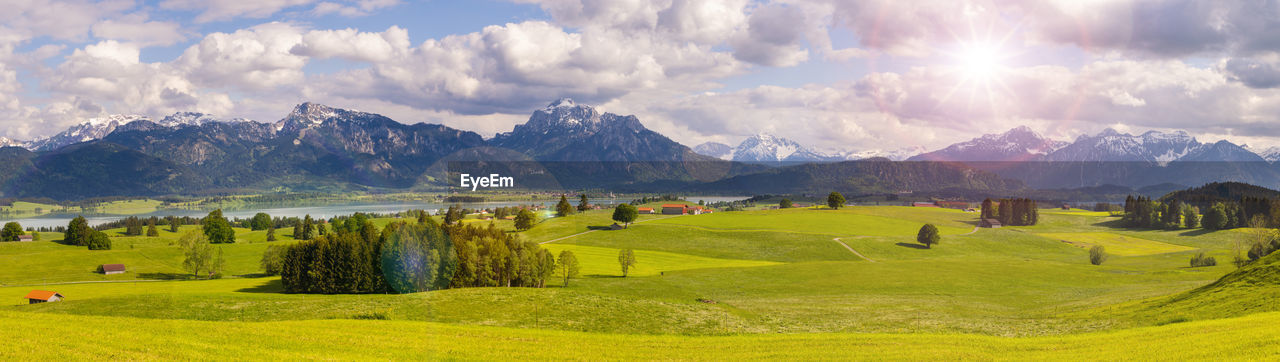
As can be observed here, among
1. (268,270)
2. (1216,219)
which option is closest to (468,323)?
(268,270)

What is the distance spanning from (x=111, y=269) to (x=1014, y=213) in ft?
670

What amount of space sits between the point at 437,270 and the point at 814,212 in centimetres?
12907

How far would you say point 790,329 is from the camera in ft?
131

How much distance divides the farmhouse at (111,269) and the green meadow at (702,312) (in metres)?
2.11

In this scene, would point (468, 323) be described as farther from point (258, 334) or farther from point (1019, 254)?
point (1019, 254)

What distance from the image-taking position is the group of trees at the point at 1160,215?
6171 inches

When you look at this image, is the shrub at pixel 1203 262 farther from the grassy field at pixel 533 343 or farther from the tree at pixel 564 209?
the tree at pixel 564 209

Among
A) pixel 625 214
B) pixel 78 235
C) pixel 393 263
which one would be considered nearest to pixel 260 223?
pixel 78 235

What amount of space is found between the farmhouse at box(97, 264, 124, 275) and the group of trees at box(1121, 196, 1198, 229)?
223 meters

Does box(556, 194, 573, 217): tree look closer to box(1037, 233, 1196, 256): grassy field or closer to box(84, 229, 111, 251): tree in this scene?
box(84, 229, 111, 251): tree

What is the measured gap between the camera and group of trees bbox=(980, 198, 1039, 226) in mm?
173500

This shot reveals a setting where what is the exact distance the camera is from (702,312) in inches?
1833

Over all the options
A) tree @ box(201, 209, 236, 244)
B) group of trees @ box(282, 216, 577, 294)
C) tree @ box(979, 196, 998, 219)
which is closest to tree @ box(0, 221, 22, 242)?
tree @ box(201, 209, 236, 244)

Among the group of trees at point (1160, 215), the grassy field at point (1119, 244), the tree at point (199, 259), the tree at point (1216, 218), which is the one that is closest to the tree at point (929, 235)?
the grassy field at point (1119, 244)
